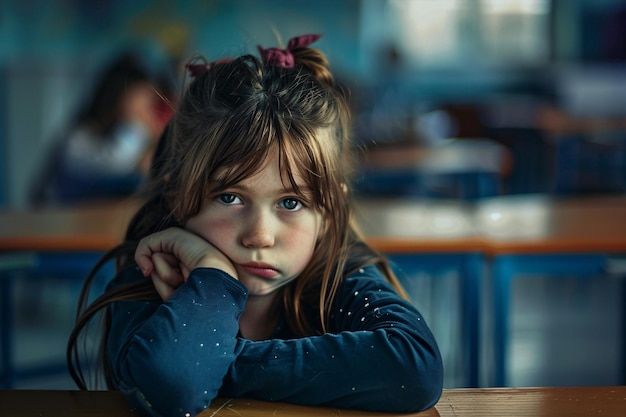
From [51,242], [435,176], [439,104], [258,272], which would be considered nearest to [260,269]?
[258,272]

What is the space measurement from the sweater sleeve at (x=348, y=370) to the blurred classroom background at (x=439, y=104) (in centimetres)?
35

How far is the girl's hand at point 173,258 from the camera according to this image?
94 cm

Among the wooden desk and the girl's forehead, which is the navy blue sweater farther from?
the wooden desk

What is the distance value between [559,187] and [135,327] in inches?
139

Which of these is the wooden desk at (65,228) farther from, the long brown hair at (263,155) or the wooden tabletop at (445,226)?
the long brown hair at (263,155)

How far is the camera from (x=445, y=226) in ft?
7.23

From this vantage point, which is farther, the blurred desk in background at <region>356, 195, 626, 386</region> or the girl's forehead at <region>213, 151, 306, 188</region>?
the blurred desk in background at <region>356, 195, 626, 386</region>

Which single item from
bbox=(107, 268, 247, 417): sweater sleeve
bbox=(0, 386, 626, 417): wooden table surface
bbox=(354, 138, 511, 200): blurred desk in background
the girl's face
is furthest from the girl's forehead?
bbox=(354, 138, 511, 200): blurred desk in background

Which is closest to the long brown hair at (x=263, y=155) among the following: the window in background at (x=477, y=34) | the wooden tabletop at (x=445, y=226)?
the wooden tabletop at (x=445, y=226)

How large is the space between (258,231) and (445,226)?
1.34 meters

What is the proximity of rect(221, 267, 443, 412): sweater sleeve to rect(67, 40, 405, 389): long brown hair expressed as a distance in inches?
6.4

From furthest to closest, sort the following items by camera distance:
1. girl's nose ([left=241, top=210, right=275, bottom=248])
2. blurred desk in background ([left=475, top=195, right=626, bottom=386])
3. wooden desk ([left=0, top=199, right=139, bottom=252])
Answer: wooden desk ([left=0, top=199, right=139, bottom=252]) < blurred desk in background ([left=475, top=195, right=626, bottom=386]) < girl's nose ([left=241, top=210, right=275, bottom=248])

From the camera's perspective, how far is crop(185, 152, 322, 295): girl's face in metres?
0.93

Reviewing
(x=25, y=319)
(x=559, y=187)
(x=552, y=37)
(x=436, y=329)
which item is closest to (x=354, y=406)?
(x=436, y=329)
